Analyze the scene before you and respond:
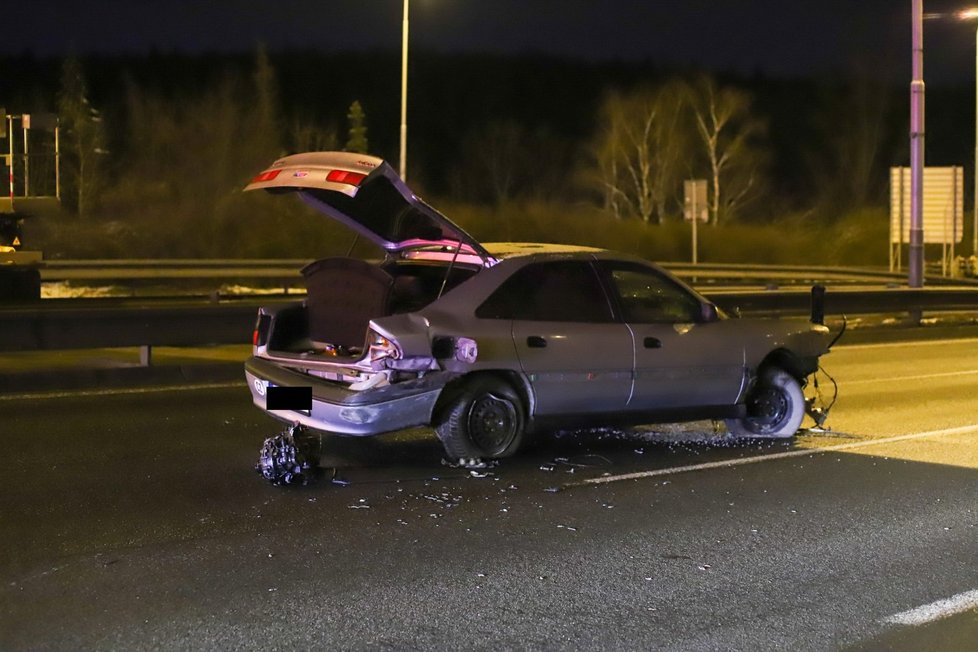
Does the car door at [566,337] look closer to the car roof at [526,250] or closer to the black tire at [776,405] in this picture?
the car roof at [526,250]

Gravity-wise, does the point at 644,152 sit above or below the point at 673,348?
above

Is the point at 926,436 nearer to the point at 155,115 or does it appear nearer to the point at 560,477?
the point at 560,477

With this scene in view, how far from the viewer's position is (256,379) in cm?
812

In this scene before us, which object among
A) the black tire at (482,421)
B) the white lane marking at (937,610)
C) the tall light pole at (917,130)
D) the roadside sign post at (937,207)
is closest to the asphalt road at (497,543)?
the white lane marking at (937,610)

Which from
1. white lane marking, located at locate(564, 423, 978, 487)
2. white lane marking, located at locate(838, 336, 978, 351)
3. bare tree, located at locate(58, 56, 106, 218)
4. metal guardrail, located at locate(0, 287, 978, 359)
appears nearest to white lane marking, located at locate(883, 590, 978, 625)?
white lane marking, located at locate(564, 423, 978, 487)

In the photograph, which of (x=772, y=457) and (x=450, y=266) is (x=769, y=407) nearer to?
(x=772, y=457)

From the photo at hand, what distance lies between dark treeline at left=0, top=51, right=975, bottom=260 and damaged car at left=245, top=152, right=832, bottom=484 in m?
51.5

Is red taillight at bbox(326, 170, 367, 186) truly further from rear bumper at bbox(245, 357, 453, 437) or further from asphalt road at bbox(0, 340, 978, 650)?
asphalt road at bbox(0, 340, 978, 650)

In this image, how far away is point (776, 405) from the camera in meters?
9.18

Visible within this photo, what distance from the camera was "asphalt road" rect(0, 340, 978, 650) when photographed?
4812mm

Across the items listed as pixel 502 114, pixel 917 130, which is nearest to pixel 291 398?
pixel 917 130

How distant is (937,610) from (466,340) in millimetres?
3505

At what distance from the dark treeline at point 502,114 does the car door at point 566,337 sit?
51.9m

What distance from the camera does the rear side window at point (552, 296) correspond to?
311 inches
